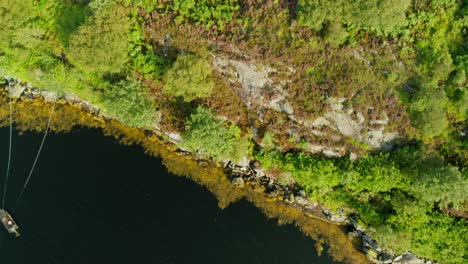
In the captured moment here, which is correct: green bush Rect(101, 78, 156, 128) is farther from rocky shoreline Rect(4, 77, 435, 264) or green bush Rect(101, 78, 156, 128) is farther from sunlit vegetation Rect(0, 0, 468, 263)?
rocky shoreline Rect(4, 77, 435, 264)

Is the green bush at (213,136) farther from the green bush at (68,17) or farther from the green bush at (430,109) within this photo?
the green bush at (430,109)

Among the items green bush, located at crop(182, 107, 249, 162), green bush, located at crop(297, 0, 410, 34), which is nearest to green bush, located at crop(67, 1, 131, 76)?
green bush, located at crop(182, 107, 249, 162)

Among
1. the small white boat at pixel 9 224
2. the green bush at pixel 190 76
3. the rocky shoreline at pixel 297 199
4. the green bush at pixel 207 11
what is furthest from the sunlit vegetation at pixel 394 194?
the small white boat at pixel 9 224

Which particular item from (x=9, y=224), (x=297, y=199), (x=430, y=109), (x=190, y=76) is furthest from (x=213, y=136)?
(x=9, y=224)

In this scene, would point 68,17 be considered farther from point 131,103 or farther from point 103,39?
point 131,103

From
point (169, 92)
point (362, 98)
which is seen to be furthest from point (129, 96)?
point (362, 98)

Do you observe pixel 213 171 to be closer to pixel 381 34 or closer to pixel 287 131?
pixel 287 131
